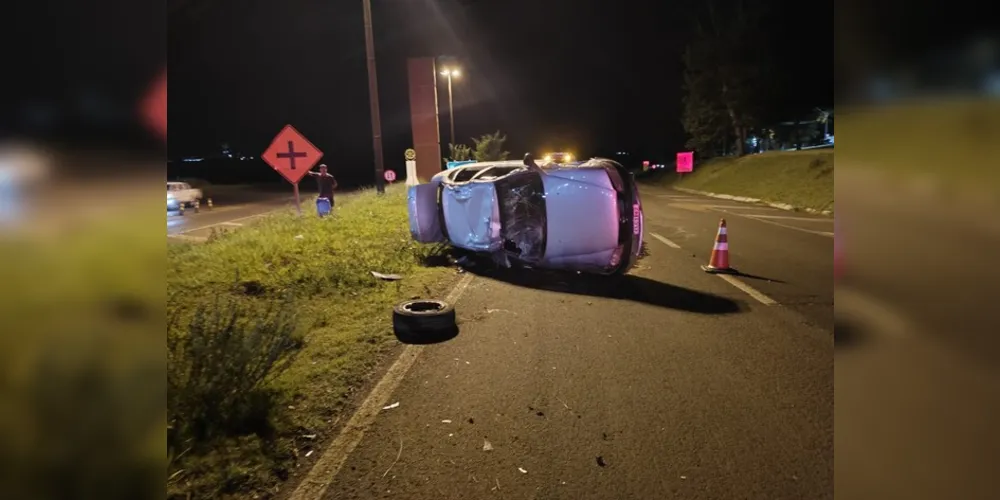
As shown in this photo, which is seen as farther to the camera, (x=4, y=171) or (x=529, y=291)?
(x=529, y=291)

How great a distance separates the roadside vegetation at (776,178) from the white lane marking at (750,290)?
9331 mm

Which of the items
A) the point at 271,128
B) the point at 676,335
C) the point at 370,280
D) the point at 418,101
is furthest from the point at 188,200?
the point at 271,128

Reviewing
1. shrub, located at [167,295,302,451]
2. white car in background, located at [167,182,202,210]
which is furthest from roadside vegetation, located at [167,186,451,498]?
white car in background, located at [167,182,202,210]

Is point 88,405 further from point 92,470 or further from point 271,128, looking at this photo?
point 271,128

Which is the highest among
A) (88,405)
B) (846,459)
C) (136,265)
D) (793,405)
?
(136,265)

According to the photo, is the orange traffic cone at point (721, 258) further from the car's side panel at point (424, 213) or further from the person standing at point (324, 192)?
the person standing at point (324, 192)

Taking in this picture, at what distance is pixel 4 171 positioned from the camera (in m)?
1.47

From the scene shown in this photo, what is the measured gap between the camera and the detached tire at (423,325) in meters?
5.45

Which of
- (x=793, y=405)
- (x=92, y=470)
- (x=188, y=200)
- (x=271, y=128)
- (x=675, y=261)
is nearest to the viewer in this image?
(x=92, y=470)

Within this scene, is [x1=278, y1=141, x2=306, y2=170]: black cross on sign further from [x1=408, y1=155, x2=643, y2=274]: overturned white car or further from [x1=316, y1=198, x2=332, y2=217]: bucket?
[x1=408, y1=155, x2=643, y2=274]: overturned white car

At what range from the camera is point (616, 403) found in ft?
12.9

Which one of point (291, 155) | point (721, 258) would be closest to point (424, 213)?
point (291, 155)

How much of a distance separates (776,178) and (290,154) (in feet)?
77.2

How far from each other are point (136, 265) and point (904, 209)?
2.68m
